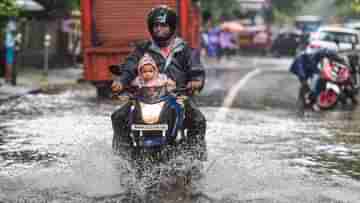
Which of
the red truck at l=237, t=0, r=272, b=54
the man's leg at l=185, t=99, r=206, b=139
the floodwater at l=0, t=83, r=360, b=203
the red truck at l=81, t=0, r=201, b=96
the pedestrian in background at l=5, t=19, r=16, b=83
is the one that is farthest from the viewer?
the red truck at l=237, t=0, r=272, b=54

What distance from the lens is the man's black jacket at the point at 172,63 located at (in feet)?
28.5

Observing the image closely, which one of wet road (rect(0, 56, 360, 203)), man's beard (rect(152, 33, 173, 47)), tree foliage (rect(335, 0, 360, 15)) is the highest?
man's beard (rect(152, 33, 173, 47))

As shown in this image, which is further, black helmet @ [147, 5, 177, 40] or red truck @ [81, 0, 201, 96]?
red truck @ [81, 0, 201, 96]

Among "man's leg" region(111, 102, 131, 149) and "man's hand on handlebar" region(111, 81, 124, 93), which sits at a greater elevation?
"man's hand on handlebar" region(111, 81, 124, 93)

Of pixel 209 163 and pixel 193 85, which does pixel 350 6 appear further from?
pixel 193 85

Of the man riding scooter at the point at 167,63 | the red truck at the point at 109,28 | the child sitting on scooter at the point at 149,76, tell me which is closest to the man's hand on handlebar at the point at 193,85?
the man riding scooter at the point at 167,63

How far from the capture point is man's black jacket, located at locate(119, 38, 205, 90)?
867 cm

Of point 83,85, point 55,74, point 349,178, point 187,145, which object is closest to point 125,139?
point 187,145

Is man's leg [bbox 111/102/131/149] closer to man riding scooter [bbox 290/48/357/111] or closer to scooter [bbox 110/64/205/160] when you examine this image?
scooter [bbox 110/64/205/160]

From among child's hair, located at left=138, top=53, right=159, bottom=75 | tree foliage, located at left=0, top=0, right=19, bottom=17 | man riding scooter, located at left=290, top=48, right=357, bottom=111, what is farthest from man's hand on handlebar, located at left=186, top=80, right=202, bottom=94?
tree foliage, located at left=0, top=0, right=19, bottom=17

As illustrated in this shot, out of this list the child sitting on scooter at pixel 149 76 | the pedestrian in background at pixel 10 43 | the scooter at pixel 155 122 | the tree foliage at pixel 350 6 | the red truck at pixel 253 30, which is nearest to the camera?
the scooter at pixel 155 122

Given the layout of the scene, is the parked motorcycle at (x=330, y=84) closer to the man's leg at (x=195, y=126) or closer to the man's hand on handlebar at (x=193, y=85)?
the man's leg at (x=195, y=126)

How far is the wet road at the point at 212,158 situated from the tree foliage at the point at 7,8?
2183mm

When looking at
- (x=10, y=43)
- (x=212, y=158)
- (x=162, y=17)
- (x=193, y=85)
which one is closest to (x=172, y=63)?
(x=193, y=85)
